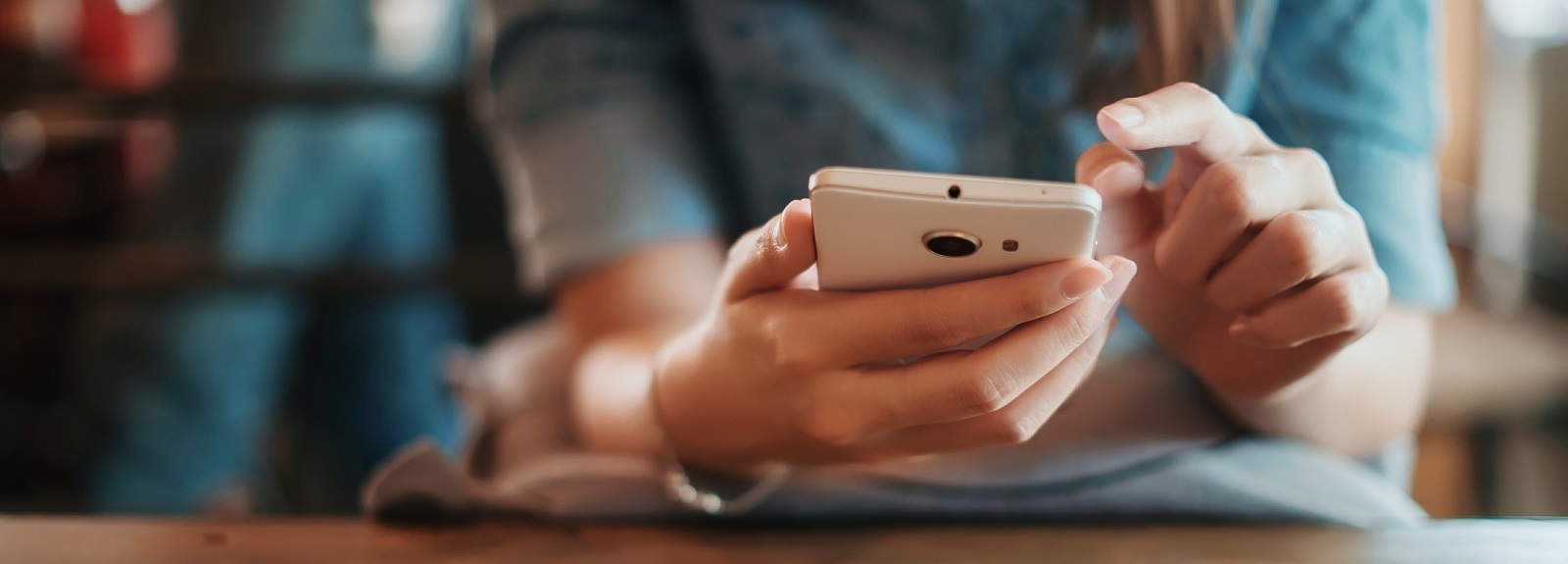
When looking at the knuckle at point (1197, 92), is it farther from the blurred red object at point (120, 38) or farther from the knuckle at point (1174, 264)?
the blurred red object at point (120, 38)

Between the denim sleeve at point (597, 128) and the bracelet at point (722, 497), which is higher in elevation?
the denim sleeve at point (597, 128)

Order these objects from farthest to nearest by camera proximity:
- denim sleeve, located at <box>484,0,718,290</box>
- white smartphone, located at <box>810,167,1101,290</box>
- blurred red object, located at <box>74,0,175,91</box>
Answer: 1. blurred red object, located at <box>74,0,175,91</box>
2. denim sleeve, located at <box>484,0,718,290</box>
3. white smartphone, located at <box>810,167,1101,290</box>

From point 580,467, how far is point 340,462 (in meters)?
0.66

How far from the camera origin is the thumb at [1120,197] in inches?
8.9

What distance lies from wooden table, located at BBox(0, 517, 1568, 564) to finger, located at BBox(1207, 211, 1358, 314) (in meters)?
0.09

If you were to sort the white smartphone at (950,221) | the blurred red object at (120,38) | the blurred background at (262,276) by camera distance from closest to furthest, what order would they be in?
1. the white smartphone at (950,221)
2. the blurred background at (262,276)
3. the blurred red object at (120,38)

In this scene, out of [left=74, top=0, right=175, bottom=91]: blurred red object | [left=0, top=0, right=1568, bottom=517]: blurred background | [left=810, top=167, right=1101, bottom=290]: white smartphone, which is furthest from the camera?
[left=74, top=0, right=175, bottom=91]: blurred red object

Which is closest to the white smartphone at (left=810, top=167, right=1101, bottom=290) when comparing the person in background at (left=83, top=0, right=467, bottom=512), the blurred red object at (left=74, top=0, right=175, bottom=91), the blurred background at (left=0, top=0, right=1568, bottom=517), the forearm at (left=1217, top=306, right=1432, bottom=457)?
the forearm at (left=1217, top=306, right=1432, bottom=457)

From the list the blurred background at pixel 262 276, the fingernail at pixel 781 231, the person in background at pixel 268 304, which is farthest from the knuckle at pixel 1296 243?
the person in background at pixel 268 304

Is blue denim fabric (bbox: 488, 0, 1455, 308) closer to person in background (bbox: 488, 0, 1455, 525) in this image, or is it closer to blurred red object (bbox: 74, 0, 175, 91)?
person in background (bbox: 488, 0, 1455, 525)

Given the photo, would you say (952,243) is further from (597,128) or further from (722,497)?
(597,128)

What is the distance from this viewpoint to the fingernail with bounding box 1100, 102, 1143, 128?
0.21 meters

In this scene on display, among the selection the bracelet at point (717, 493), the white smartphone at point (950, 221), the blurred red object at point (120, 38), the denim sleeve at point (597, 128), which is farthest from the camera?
the blurred red object at point (120, 38)

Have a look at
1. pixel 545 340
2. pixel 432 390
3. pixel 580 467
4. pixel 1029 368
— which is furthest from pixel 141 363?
pixel 1029 368
